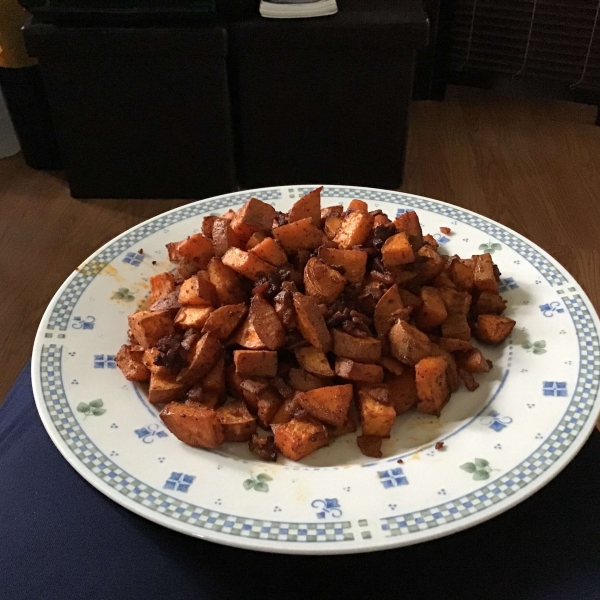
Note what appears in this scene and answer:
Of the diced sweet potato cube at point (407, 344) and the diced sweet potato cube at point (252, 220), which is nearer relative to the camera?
the diced sweet potato cube at point (407, 344)

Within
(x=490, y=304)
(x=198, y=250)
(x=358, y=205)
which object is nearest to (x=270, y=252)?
(x=198, y=250)

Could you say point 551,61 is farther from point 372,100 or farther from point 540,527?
point 540,527

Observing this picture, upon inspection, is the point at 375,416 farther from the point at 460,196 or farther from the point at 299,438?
the point at 460,196

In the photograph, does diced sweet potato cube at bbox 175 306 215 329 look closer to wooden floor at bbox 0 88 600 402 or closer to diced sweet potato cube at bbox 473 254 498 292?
diced sweet potato cube at bbox 473 254 498 292

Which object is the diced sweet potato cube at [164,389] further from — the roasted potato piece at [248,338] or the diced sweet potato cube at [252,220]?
the diced sweet potato cube at [252,220]

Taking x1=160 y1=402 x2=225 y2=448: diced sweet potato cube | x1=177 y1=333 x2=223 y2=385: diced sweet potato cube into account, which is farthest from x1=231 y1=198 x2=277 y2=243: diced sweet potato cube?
x1=160 y1=402 x2=225 y2=448: diced sweet potato cube

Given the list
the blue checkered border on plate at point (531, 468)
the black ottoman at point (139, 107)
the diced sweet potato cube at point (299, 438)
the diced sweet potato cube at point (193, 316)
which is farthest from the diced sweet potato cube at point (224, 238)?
the black ottoman at point (139, 107)

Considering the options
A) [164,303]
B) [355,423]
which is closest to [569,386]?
[355,423]
